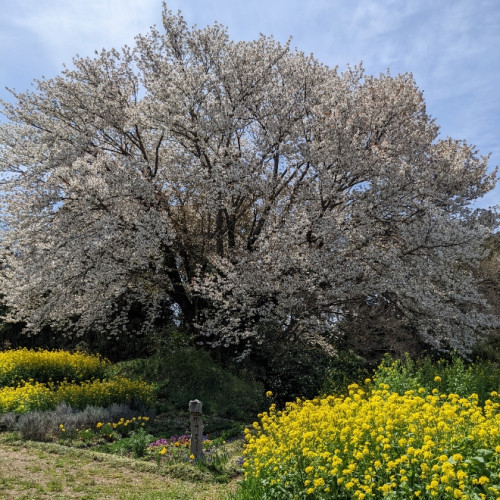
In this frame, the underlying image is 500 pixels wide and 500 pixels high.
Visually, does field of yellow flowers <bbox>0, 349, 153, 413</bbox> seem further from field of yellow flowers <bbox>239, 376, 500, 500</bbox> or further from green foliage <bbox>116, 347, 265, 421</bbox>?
field of yellow flowers <bbox>239, 376, 500, 500</bbox>

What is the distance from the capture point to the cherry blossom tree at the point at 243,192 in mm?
12523

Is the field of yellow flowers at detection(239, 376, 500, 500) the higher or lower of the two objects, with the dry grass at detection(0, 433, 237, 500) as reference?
higher

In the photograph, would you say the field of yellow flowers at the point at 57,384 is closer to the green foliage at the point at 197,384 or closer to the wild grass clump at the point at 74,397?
the wild grass clump at the point at 74,397

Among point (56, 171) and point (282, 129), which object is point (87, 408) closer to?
point (56, 171)

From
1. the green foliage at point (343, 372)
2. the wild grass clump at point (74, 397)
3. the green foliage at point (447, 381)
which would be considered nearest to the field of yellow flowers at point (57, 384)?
the wild grass clump at point (74, 397)

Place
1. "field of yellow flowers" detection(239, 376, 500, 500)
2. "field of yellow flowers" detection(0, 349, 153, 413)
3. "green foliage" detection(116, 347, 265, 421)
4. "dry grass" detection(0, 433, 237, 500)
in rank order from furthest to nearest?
"green foliage" detection(116, 347, 265, 421) → "field of yellow flowers" detection(0, 349, 153, 413) → "dry grass" detection(0, 433, 237, 500) → "field of yellow flowers" detection(239, 376, 500, 500)

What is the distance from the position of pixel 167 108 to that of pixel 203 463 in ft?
29.4

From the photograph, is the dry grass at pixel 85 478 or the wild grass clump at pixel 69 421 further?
the wild grass clump at pixel 69 421

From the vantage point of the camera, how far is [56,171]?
41.3ft

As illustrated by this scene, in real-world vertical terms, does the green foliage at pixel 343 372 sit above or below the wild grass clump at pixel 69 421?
above

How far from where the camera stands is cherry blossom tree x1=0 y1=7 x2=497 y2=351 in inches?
493

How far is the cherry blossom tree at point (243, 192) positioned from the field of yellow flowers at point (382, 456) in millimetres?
6685

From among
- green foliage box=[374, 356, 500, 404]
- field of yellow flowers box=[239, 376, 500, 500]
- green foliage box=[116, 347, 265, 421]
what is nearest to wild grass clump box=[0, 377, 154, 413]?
green foliage box=[116, 347, 265, 421]

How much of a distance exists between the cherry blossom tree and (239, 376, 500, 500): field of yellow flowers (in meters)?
6.68
